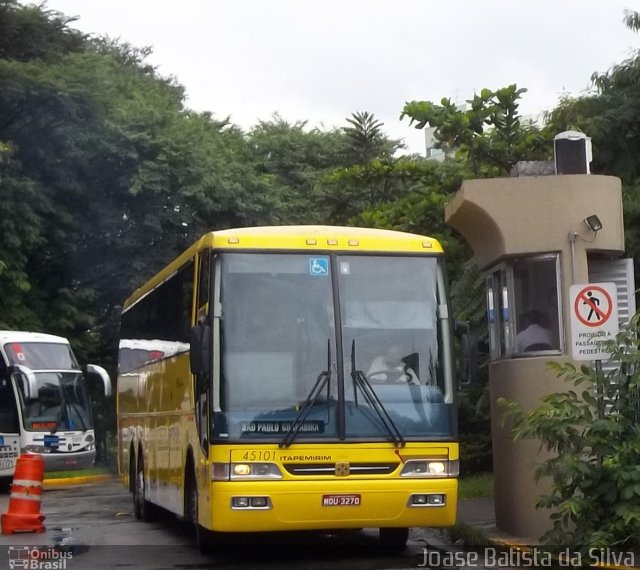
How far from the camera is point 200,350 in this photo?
11.5 meters

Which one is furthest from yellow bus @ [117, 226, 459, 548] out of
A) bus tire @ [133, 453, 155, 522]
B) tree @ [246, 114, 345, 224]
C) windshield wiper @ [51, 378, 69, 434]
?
tree @ [246, 114, 345, 224]

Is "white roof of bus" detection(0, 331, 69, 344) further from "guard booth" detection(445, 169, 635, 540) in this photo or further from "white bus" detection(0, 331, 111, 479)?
"guard booth" detection(445, 169, 635, 540)

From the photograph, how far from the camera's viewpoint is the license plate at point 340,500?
11.4 metres

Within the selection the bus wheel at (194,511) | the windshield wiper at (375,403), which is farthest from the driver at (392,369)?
the bus wheel at (194,511)

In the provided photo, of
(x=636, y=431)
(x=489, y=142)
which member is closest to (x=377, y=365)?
(x=636, y=431)

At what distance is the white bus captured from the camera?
84.3 ft

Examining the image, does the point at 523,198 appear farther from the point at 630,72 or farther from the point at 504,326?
the point at 630,72

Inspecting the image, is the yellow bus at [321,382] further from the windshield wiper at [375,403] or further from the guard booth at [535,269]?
the guard booth at [535,269]

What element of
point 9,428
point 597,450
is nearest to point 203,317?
point 597,450

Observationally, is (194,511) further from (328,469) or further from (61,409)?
(61,409)

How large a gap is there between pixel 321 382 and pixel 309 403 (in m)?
0.23

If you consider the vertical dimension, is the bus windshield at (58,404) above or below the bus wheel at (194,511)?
above

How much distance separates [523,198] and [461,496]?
6341mm

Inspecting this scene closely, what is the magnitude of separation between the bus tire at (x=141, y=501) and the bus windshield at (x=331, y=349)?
6.34 metres
